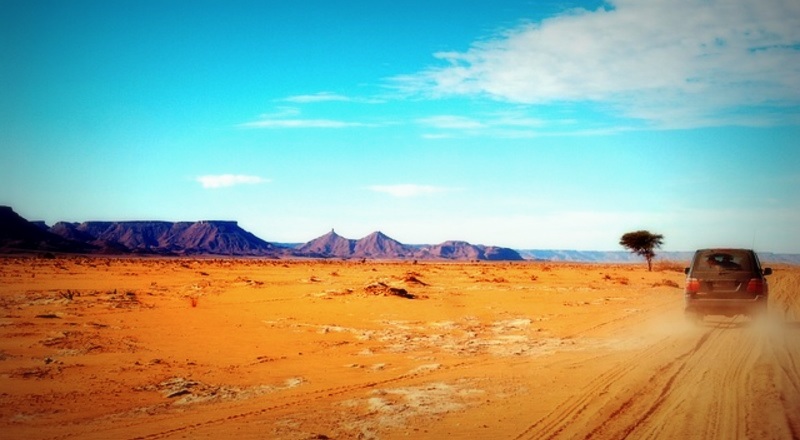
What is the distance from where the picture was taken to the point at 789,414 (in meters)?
6.62

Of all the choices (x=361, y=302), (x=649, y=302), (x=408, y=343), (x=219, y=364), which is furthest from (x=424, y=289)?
(x=219, y=364)

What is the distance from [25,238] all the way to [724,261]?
455 ft

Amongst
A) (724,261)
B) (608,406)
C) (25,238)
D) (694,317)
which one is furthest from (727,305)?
(25,238)

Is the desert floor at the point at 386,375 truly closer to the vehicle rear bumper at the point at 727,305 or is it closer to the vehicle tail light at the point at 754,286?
the vehicle rear bumper at the point at 727,305

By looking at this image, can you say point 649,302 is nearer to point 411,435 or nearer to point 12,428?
point 411,435

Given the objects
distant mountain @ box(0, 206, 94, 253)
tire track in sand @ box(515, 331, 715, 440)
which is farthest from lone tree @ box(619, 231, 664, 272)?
distant mountain @ box(0, 206, 94, 253)

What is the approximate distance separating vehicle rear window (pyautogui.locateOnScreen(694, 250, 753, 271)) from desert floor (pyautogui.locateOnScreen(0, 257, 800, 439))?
1723 mm

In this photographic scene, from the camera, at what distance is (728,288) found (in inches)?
549

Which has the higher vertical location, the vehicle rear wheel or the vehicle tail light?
the vehicle tail light

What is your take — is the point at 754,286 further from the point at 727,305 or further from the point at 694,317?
the point at 694,317

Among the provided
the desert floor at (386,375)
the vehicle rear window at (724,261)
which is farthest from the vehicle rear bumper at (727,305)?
the vehicle rear window at (724,261)

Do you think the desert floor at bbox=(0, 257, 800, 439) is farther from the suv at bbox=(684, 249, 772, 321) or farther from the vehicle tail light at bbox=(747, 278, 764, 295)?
the vehicle tail light at bbox=(747, 278, 764, 295)

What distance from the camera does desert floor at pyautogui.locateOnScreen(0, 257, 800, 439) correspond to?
6.53 meters

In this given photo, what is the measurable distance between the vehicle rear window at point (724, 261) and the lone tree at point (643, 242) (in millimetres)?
56789
